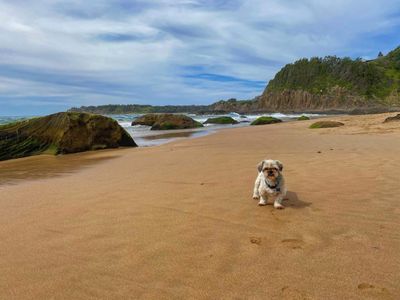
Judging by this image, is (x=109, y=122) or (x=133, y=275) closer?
(x=133, y=275)

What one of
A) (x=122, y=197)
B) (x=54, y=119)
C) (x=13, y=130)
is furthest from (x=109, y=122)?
(x=122, y=197)

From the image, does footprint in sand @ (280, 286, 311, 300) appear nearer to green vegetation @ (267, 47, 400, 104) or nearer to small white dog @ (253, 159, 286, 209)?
small white dog @ (253, 159, 286, 209)

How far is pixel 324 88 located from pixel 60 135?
409 feet

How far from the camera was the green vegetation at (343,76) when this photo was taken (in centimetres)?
12331

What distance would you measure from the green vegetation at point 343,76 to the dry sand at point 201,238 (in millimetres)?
119934

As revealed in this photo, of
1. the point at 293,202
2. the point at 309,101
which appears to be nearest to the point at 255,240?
the point at 293,202

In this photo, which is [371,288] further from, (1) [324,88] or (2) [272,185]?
(1) [324,88]

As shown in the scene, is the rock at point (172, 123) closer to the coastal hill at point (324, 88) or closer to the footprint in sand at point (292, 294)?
the footprint in sand at point (292, 294)

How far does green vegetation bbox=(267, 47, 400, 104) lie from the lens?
123 m

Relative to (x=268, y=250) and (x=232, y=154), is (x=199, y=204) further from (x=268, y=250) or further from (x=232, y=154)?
(x=232, y=154)

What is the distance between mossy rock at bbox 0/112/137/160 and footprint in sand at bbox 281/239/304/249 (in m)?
12.2

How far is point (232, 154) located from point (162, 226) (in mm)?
6622


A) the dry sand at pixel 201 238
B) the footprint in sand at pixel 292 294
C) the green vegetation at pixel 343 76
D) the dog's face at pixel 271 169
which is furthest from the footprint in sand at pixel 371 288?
the green vegetation at pixel 343 76

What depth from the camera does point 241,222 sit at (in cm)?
464
